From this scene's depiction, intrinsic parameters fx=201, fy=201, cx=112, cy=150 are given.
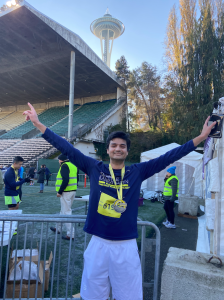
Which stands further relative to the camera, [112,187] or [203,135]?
[203,135]

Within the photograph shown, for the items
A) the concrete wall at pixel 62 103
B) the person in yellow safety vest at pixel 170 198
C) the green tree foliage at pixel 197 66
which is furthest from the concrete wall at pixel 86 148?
the person in yellow safety vest at pixel 170 198

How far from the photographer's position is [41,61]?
79.5 feet

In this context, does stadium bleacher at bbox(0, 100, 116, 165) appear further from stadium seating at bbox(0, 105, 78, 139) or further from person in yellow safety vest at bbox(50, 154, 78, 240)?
person in yellow safety vest at bbox(50, 154, 78, 240)

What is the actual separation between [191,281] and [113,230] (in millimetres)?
790

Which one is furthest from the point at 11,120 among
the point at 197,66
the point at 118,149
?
the point at 118,149

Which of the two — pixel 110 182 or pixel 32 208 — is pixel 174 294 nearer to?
pixel 110 182

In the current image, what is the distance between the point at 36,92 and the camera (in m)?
34.9

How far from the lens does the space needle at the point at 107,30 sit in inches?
2034

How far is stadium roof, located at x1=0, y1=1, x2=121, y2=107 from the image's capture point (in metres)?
18.0

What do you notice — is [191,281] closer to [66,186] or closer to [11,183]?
[66,186]

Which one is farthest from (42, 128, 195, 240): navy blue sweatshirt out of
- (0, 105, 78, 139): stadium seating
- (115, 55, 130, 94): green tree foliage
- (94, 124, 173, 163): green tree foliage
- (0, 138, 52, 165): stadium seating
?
(115, 55, 130, 94): green tree foliage

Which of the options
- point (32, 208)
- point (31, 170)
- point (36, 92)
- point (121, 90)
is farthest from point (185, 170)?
point (36, 92)

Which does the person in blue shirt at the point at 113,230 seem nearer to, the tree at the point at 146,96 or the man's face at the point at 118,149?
the man's face at the point at 118,149

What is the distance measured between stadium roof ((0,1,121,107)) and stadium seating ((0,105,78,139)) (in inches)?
97.6
